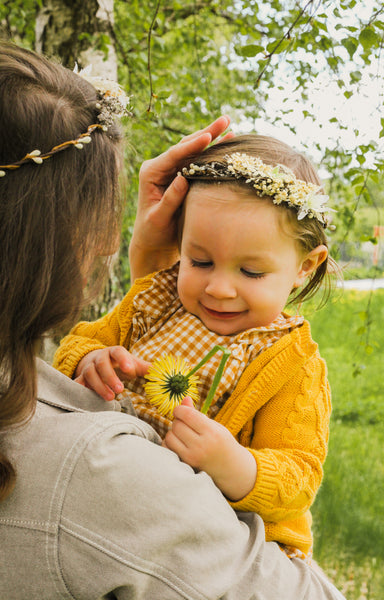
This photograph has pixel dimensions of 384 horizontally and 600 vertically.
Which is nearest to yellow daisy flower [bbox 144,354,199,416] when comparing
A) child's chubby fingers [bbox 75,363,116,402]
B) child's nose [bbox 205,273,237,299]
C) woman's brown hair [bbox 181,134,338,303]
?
child's chubby fingers [bbox 75,363,116,402]

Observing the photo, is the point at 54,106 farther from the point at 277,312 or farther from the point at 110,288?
the point at 110,288

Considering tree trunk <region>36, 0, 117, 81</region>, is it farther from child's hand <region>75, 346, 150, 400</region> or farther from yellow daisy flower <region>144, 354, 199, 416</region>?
yellow daisy flower <region>144, 354, 199, 416</region>

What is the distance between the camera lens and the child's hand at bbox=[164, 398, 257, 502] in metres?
1.37

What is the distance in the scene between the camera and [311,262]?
1.93 m

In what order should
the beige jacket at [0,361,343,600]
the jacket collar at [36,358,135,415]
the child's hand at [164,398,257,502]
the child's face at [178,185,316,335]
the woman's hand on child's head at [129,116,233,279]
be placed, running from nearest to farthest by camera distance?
the beige jacket at [0,361,343,600] → the jacket collar at [36,358,135,415] → the child's hand at [164,398,257,502] → the child's face at [178,185,316,335] → the woman's hand on child's head at [129,116,233,279]

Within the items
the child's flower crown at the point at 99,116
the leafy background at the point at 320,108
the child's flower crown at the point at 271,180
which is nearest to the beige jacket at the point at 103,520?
the child's flower crown at the point at 99,116

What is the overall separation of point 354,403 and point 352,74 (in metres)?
2.97

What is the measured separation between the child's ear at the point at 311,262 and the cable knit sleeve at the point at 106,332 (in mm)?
527

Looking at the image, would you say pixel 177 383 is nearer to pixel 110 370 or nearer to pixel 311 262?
pixel 110 370

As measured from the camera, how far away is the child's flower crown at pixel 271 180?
1.72 m

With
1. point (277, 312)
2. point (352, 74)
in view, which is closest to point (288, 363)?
point (277, 312)

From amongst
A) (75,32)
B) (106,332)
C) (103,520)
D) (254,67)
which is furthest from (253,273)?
(254,67)

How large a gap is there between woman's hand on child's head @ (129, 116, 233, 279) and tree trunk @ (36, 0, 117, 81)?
137 centimetres

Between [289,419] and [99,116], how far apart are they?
0.94 metres
